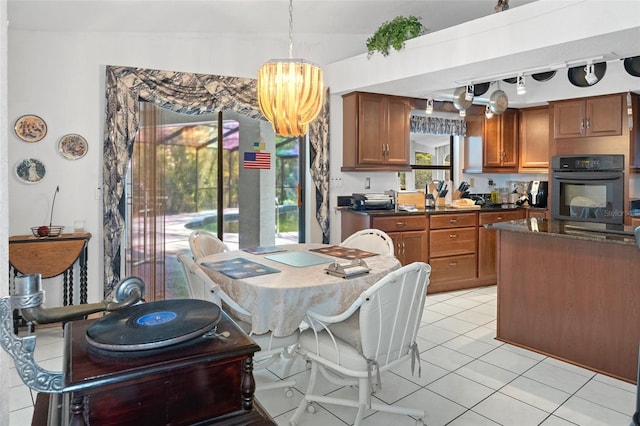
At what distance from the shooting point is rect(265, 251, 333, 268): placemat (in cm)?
279

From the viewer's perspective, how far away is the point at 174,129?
14.7 feet

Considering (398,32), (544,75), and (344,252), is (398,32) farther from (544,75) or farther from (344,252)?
(344,252)

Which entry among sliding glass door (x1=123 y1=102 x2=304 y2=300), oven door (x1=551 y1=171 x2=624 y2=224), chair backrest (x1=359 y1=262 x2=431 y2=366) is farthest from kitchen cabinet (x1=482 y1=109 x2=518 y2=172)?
chair backrest (x1=359 y1=262 x2=431 y2=366)

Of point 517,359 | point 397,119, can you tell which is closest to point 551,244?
point 517,359

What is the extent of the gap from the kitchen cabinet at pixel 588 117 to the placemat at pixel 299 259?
3799mm

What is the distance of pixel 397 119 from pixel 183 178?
250cm

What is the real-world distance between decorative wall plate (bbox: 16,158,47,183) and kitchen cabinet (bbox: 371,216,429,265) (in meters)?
3.12

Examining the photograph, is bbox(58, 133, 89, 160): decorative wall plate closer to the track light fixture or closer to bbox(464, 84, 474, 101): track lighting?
the track light fixture

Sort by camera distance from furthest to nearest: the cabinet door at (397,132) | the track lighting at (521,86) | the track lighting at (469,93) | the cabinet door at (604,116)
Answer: the cabinet door at (397,132)
the cabinet door at (604,116)
the track lighting at (469,93)
the track lighting at (521,86)

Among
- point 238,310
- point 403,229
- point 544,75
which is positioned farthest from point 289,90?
point 544,75

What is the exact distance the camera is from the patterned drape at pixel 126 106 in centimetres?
396

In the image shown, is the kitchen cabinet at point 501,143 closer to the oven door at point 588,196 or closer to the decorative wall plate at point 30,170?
the oven door at point 588,196

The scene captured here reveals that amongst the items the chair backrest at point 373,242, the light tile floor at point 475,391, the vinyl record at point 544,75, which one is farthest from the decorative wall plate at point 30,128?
the vinyl record at point 544,75

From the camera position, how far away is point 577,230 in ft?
10.3
